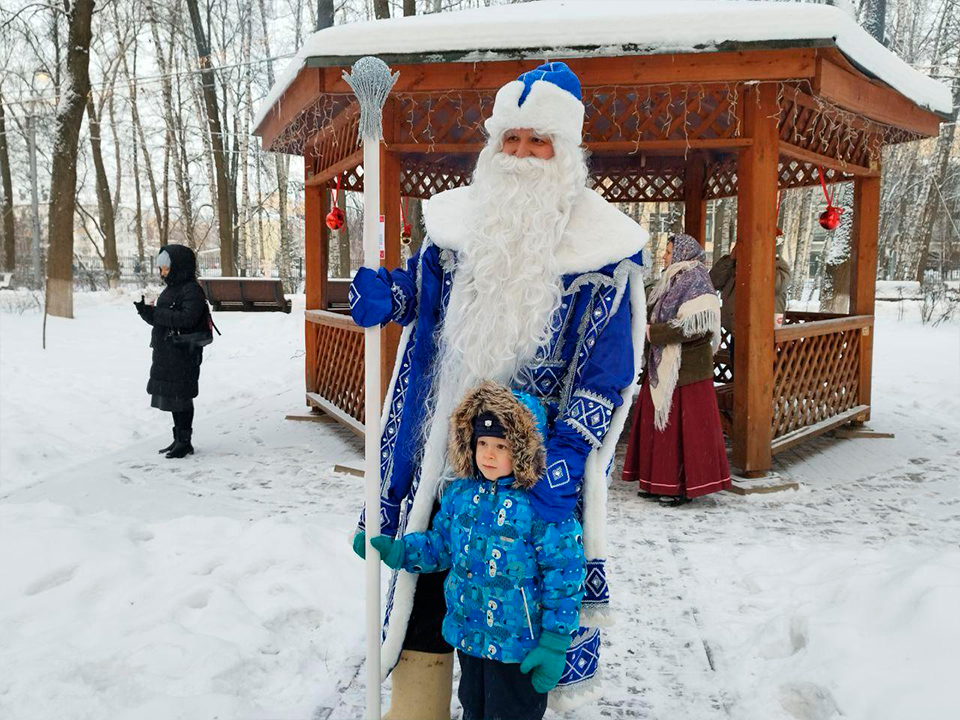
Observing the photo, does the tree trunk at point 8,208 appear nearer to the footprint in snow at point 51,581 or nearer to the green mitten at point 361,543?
the footprint in snow at point 51,581

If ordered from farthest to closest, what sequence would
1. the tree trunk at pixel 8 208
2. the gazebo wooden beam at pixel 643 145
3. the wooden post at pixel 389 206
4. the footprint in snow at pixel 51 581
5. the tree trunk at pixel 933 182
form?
the tree trunk at pixel 8 208 → the tree trunk at pixel 933 182 → the wooden post at pixel 389 206 → the gazebo wooden beam at pixel 643 145 → the footprint in snow at pixel 51 581

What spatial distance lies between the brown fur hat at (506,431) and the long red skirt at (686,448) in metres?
3.41

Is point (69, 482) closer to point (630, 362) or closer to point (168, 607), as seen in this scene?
point (168, 607)

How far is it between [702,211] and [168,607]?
690 cm

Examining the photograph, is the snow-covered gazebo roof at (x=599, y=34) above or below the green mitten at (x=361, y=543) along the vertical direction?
above

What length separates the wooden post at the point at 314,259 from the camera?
773 cm

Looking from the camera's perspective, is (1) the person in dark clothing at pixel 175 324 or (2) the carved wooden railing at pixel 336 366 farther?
(2) the carved wooden railing at pixel 336 366

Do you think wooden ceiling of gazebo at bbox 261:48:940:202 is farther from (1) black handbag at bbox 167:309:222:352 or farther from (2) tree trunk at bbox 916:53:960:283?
(2) tree trunk at bbox 916:53:960:283

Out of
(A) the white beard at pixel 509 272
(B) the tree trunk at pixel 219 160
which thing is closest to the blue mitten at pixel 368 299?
(A) the white beard at pixel 509 272

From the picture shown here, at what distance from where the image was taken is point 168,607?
320 centimetres

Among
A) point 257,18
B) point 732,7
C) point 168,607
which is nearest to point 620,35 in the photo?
point 732,7

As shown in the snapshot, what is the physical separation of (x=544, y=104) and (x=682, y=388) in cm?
339

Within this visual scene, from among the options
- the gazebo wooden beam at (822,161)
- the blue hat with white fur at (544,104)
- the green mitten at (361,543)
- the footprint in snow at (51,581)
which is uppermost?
the gazebo wooden beam at (822,161)

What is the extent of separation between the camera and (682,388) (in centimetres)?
515
